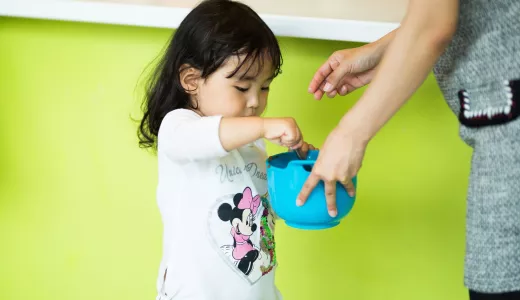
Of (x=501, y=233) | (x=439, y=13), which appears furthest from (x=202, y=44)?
(x=501, y=233)

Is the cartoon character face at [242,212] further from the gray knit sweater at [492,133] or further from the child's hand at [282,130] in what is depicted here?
the gray knit sweater at [492,133]

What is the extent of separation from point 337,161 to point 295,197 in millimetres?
113

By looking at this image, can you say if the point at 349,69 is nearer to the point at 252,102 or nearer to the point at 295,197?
the point at 252,102

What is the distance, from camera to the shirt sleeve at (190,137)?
868 millimetres

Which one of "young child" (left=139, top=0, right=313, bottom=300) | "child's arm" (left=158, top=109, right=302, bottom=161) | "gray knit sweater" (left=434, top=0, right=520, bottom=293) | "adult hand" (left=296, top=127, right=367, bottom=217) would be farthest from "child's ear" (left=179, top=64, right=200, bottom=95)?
"gray knit sweater" (left=434, top=0, right=520, bottom=293)

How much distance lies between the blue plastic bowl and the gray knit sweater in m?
0.19

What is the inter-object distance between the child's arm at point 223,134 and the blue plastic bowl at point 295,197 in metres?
0.04

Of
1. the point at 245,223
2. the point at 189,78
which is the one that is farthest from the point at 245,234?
the point at 189,78

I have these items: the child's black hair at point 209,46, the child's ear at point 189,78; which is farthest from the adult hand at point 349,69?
the child's ear at point 189,78

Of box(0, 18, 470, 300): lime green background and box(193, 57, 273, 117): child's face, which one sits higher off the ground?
box(193, 57, 273, 117): child's face

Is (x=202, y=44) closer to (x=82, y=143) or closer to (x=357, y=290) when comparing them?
(x=82, y=143)

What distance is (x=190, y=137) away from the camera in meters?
0.88

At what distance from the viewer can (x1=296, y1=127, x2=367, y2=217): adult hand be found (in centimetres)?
78

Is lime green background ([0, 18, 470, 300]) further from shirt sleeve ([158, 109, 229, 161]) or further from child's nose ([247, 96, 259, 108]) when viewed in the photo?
shirt sleeve ([158, 109, 229, 161])
